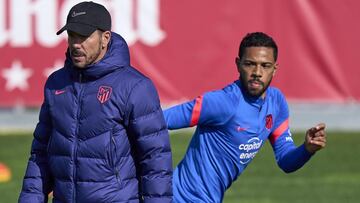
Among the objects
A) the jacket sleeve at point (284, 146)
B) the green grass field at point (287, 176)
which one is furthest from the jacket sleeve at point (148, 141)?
the green grass field at point (287, 176)

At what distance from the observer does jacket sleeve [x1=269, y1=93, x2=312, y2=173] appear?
26.3 feet

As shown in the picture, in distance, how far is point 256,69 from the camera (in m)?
7.72

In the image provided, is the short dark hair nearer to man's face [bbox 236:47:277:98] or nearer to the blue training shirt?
man's face [bbox 236:47:277:98]

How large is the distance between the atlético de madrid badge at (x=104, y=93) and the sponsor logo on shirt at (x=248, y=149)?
177 cm

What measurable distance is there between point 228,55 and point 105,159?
38.1ft

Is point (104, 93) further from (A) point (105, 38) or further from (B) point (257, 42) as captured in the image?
(B) point (257, 42)

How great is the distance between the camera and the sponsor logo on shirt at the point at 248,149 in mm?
7801

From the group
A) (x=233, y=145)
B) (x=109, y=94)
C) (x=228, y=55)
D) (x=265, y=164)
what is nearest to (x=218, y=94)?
(x=233, y=145)

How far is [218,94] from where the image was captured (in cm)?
773

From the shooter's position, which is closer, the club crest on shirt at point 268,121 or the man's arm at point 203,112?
the man's arm at point 203,112

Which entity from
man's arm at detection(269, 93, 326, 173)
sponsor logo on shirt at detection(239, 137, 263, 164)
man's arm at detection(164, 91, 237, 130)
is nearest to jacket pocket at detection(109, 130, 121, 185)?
man's arm at detection(164, 91, 237, 130)

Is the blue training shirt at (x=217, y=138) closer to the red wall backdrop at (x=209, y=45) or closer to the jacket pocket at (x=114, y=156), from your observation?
the jacket pocket at (x=114, y=156)

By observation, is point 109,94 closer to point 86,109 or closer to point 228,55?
point 86,109

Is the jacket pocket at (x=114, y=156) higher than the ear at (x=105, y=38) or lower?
lower
